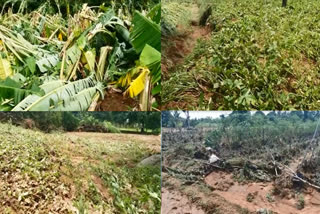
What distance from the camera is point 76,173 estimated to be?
258cm

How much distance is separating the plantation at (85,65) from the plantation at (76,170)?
190 mm

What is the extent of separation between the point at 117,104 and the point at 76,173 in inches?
21.6

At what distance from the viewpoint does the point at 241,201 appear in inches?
96.7

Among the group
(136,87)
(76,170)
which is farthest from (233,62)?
(76,170)

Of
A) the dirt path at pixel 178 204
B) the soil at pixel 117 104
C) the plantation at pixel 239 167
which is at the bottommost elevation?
the dirt path at pixel 178 204

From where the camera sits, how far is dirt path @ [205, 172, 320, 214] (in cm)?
244

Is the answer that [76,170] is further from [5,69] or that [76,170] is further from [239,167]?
[239,167]

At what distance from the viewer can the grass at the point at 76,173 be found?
2.45m

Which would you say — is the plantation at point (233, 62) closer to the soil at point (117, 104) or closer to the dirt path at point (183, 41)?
the dirt path at point (183, 41)

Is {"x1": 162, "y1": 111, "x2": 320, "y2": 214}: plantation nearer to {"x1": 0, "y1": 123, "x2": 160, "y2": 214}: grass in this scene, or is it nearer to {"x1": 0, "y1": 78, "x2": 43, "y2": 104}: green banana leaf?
{"x1": 0, "y1": 123, "x2": 160, "y2": 214}: grass

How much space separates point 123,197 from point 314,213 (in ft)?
4.11

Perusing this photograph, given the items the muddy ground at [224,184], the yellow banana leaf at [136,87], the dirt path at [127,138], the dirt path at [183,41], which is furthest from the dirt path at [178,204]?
the dirt path at [183,41]

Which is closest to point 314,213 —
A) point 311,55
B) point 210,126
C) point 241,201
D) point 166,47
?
point 241,201

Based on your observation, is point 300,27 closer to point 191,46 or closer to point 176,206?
point 191,46
